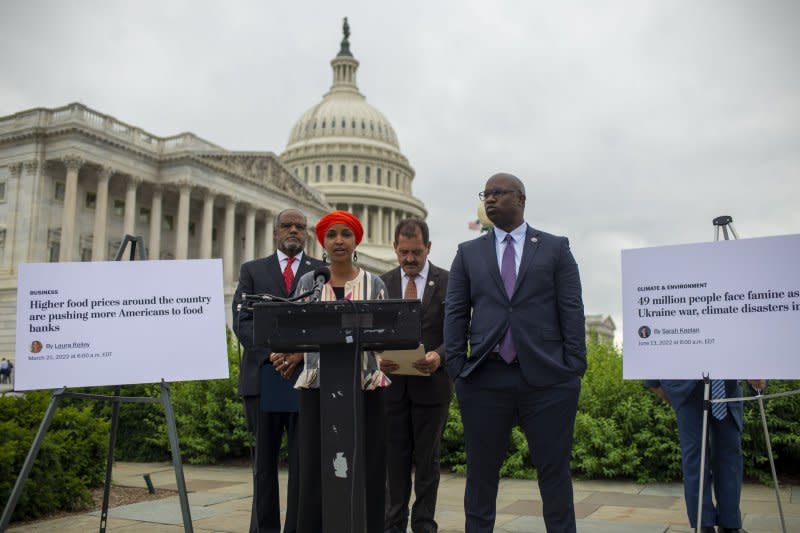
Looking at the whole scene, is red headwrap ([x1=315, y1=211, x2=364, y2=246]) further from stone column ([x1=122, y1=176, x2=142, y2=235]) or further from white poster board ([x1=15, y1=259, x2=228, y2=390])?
stone column ([x1=122, y1=176, x2=142, y2=235])

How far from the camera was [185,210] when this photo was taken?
5656 cm

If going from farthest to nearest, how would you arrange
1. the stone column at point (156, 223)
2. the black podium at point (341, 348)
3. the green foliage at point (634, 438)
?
the stone column at point (156, 223) < the green foliage at point (634, 438) < the black podium at point (341, 348)

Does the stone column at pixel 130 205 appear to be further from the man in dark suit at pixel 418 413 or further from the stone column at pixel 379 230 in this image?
the stone column at pixel 379 230

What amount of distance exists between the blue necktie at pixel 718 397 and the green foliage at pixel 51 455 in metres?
6.16

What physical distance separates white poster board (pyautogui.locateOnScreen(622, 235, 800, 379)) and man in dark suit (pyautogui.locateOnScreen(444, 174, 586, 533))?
0.69m

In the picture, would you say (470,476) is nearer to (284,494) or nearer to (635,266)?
(635,266)

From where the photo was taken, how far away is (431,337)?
6.27 metres

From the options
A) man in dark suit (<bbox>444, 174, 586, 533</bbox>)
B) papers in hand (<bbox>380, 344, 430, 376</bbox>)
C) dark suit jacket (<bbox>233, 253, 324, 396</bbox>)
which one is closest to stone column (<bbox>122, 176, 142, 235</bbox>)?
dark suit jacket (<bbox>233, 253, 324, 396</bbox>)

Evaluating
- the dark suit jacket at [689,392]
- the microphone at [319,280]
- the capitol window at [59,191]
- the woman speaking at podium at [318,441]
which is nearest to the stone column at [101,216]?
the capitol window at [59,191]

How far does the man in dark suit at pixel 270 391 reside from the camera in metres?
5.51

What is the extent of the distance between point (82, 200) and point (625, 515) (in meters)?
52.3

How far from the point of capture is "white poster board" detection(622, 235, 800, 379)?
16.1 ft

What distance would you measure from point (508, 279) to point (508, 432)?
1016 millimetres

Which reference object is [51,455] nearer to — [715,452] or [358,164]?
[715,452]
